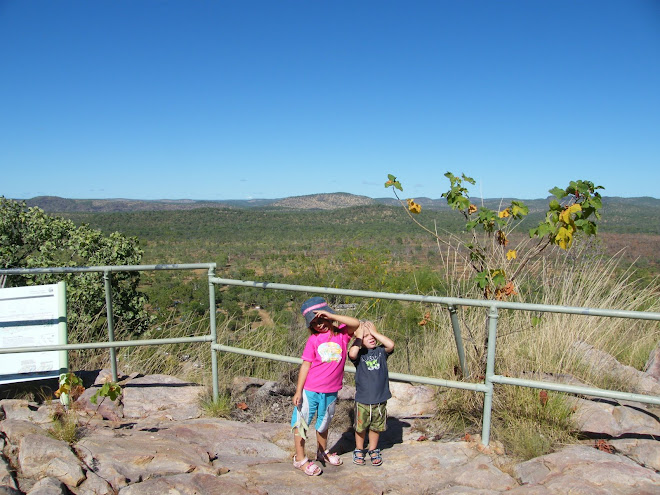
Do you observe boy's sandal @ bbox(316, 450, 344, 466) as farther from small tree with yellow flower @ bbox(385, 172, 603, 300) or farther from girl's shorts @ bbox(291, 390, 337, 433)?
small tree with yellow flower @ bbox(385, 172, 603, 300)

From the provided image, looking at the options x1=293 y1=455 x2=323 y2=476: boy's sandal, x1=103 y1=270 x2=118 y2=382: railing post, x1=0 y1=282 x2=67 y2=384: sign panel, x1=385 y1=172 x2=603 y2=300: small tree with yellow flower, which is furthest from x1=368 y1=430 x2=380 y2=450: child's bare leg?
x1=0 y1=282 x2=67 y2=384: sign panel

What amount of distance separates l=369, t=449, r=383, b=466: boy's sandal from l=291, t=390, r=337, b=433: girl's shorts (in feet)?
1.23

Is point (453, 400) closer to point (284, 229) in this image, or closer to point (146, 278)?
point (146, 278)

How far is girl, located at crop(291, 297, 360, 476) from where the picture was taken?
11.1 feet

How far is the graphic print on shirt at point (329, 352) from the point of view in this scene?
3436 millimetres

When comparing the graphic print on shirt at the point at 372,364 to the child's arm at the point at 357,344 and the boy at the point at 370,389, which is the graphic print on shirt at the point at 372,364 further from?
the child's arm at the point at 357,344

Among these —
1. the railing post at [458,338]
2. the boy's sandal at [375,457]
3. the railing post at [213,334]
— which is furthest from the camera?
the railing post at [213,334]

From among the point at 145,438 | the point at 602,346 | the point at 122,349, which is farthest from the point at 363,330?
the point at 122,349

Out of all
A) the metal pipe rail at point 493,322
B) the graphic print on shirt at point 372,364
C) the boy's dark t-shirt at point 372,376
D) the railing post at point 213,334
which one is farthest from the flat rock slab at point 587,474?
the railing post at point 213,334

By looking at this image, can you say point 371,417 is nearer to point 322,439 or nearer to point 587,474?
point 322,439

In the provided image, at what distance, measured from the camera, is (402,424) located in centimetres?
429

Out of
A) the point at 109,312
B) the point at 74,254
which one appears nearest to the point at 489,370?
the point at 109,312

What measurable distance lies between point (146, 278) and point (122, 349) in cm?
534

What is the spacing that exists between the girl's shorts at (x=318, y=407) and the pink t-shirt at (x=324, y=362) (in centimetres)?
5
